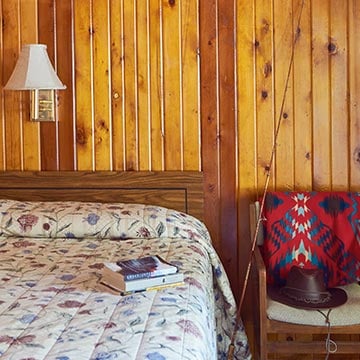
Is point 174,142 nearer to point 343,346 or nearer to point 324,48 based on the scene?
point 324,48

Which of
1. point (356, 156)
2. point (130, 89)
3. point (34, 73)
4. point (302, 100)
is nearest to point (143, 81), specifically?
point (130, 89)

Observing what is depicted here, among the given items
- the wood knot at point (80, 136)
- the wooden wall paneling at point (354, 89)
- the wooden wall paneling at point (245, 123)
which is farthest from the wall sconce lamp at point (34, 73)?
the wooden wall paneling at point (354, 89)

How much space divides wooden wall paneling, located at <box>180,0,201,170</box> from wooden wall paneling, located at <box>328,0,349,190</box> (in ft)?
2.12

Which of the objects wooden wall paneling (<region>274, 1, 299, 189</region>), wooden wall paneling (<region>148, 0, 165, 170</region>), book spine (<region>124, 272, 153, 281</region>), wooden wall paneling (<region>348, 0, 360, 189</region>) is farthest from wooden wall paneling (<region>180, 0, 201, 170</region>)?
book spine (<region>124, 272, 153, 281</region>)

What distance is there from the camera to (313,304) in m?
2.46

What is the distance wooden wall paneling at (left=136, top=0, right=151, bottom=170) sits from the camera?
3086 millimetres

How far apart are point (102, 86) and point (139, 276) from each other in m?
1.44

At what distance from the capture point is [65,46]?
3129mm

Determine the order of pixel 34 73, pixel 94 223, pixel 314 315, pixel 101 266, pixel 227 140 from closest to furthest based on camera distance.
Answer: pixel 101 266
pixel 314 315
pixel 94 223
pixel 34 73
pixel 227 140

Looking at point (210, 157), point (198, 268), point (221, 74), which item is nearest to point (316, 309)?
point (198, 268)

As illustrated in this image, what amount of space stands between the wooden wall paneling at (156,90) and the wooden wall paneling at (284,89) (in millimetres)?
531

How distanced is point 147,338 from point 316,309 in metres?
1.10

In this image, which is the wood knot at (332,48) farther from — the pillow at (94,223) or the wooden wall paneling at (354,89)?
the pillow at (94,223)

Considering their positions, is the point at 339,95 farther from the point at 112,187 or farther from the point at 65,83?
the point at 65,83
